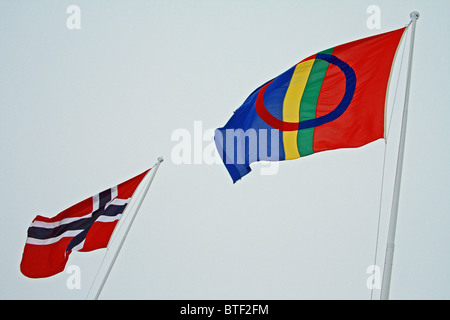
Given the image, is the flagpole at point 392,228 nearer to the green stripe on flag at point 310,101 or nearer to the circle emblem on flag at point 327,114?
the circle emblem on flag at point 327,114

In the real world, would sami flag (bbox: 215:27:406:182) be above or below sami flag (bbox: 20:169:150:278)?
above

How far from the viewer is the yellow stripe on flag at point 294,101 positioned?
10.3 m

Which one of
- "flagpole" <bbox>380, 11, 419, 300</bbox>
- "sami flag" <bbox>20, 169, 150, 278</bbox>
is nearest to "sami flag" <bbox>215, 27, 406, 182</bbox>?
"flagpole" <bbox>380, 11, 419, 300</bbox>

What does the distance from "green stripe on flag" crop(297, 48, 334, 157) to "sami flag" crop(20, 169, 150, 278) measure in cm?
552

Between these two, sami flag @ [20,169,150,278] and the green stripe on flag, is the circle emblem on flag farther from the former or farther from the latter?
sami flag @ [20,169,150,278]

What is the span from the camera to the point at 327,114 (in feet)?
32.8

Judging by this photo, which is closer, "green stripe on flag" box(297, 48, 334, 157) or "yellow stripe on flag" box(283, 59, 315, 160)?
"green stripe on flag" box(297, 48, 334, 157)

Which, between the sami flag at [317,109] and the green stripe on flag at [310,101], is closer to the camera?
the sami flag at [317,109]

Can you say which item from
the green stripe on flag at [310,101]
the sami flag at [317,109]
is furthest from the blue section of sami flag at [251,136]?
the green stripe on flag at [310,101]

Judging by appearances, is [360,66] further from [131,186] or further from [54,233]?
[54,233]

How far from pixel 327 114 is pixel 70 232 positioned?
299 inches

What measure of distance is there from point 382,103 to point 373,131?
0.59 m

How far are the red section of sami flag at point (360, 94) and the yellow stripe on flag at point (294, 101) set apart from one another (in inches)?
20.1

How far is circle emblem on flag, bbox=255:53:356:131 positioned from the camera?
9.78m
